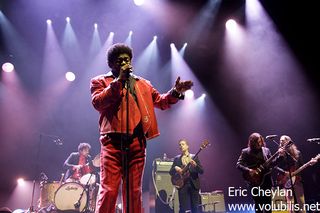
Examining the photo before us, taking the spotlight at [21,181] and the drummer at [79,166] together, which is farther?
the spotlight at [21,181]

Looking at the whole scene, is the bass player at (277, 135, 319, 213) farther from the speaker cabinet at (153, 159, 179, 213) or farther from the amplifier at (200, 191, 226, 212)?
the speaker cabinet at (153, 159, 179, 213)

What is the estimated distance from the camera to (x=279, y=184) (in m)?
8.23

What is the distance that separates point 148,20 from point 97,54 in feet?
8.10

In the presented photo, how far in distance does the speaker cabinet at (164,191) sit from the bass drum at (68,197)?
8.89 feet

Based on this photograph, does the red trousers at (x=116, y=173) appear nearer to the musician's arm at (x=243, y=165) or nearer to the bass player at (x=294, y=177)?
the musician's arm at (x=243, y=165)

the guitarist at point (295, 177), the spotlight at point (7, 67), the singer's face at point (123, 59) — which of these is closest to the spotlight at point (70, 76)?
the spotlight at point (7, 67)

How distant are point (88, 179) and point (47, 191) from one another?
4.44 ft

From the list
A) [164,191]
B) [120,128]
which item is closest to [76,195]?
[164,191]

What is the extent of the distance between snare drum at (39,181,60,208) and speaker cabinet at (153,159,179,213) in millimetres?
3111

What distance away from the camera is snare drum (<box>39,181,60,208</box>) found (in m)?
8.74

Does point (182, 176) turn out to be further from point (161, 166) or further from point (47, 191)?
point (47, 191)

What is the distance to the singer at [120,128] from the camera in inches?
110

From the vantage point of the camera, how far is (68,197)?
8133 millimetres

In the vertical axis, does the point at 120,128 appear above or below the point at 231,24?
below
